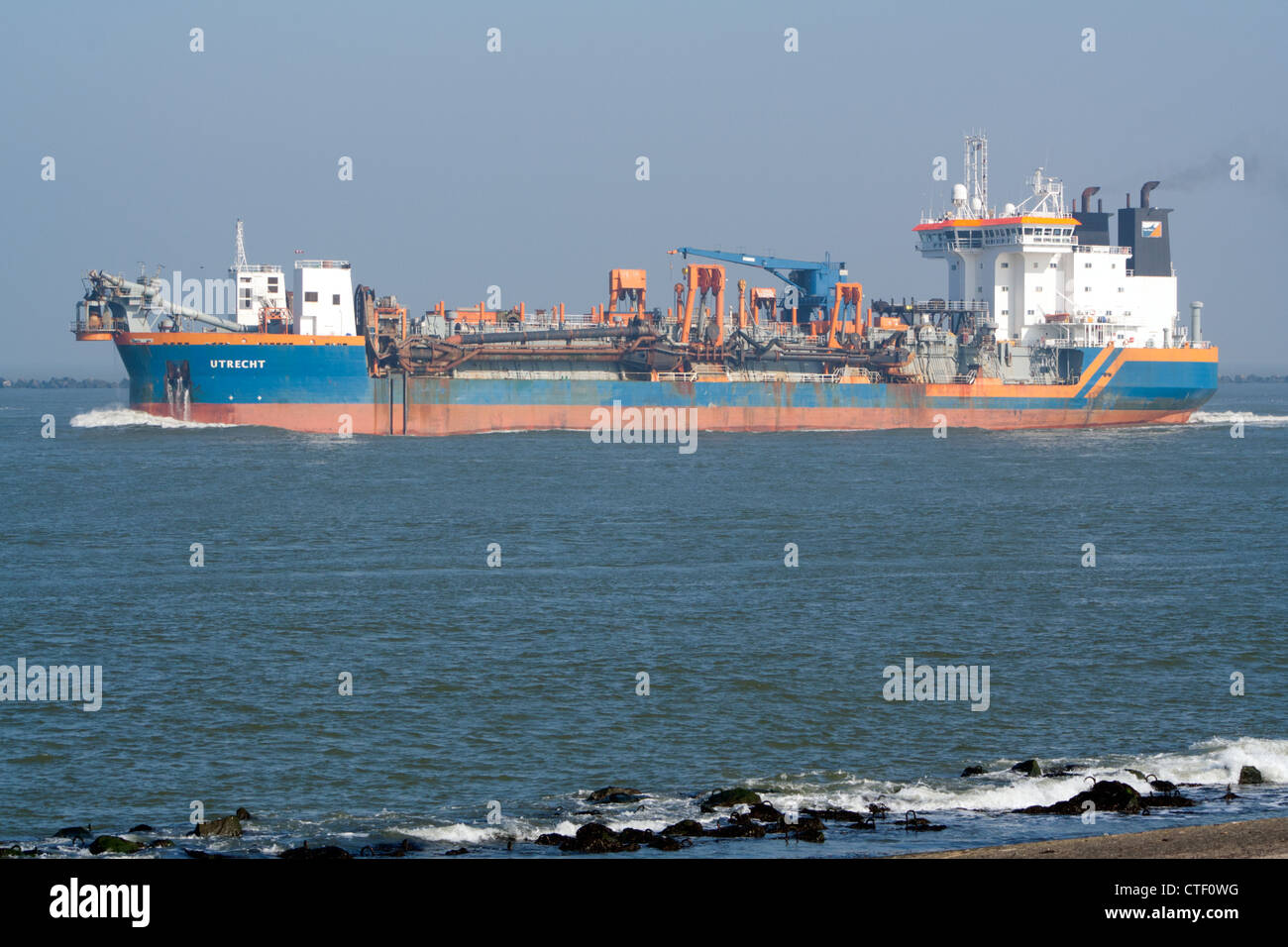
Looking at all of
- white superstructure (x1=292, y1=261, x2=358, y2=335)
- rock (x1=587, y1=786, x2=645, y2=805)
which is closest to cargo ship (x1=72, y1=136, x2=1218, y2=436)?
white superstructure (x1=292, y1=261, x2=358, y2=335)

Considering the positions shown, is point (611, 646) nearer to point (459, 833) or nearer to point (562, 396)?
point (459, 833)

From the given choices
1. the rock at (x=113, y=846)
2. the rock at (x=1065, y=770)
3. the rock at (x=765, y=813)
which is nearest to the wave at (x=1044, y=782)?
the rock at (x=1065, y=770)

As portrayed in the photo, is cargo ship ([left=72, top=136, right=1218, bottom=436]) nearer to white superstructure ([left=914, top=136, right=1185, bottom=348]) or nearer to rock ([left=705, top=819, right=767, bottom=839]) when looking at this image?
white superstructure ([left=914, top=136, right=1185, bottom=348])

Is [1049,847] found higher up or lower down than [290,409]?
lower down

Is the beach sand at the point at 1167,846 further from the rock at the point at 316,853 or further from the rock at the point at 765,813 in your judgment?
the rock at the point at 316,853
